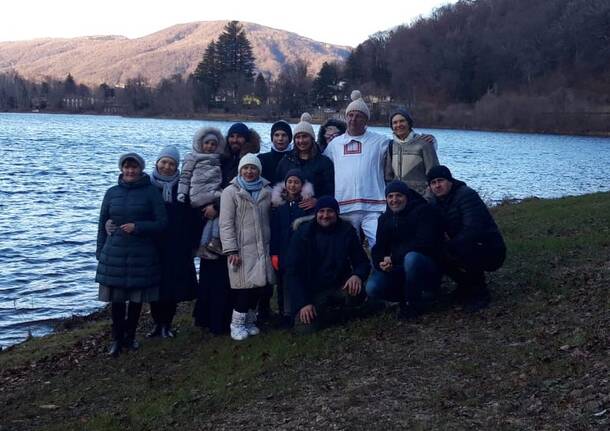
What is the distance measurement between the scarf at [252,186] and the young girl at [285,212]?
170 mm

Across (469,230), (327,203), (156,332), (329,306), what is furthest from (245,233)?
(469,230)

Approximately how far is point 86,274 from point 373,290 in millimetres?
9985

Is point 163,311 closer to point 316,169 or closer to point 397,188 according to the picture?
point 316,169

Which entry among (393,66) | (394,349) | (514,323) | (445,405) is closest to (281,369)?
(394,349)

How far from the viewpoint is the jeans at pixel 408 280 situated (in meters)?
7.38

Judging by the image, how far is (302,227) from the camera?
7645mm

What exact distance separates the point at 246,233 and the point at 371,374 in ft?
7.55

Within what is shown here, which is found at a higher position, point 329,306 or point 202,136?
point 202,136

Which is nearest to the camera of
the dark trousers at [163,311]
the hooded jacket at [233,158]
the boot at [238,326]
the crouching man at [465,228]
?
the crouching man at [465,228]

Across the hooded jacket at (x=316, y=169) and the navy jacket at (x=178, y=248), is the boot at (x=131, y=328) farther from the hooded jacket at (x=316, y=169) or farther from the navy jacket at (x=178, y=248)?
the hooded jacket at (x=316, y=169)

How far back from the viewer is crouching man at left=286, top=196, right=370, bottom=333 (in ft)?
24.9

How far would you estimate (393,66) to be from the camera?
135 meters

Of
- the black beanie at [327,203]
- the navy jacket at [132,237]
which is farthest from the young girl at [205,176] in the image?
the black beanie at [327,203]

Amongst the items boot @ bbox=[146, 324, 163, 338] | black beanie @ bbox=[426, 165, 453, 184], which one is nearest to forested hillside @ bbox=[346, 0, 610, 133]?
boot @ bbox=[146, 324, 163, 338]
